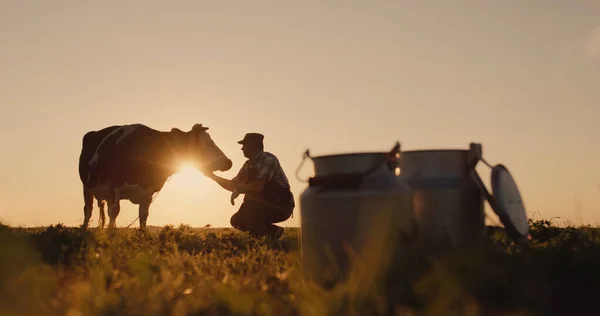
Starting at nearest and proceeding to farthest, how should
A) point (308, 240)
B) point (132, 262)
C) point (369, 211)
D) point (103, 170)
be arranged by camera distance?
point (369, 211) < point (308, 240) < point (132, 262) < point (103, 170)

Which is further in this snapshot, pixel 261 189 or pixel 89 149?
pixel 89 149

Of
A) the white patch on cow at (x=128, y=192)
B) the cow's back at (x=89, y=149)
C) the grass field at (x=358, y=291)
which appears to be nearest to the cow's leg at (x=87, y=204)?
the cow's back at (x=89, y=149)

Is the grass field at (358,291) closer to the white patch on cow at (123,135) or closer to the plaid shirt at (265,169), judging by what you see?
the plaid shirt at (265,169)

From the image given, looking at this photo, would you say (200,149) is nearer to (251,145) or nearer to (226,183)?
(251,145)

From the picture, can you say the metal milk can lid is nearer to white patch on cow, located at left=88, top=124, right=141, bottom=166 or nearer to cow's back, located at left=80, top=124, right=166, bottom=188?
cow's back, located at left=80, top=124, right=166, bottom=188

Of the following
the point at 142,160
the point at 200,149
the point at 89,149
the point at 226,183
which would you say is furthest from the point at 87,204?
the point at 226,183

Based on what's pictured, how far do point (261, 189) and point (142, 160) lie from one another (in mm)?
Result: 4051

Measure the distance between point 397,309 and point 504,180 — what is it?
299 cm

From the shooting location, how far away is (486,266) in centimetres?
342

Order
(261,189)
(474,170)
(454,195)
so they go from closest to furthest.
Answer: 1. (454,195)
2. (474,170)
3. (261,189)

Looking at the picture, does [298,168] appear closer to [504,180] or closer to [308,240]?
[308,240]

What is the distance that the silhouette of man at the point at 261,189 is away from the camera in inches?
382

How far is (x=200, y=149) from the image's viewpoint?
1267 centimetres

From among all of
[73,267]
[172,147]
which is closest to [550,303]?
[73,267]
